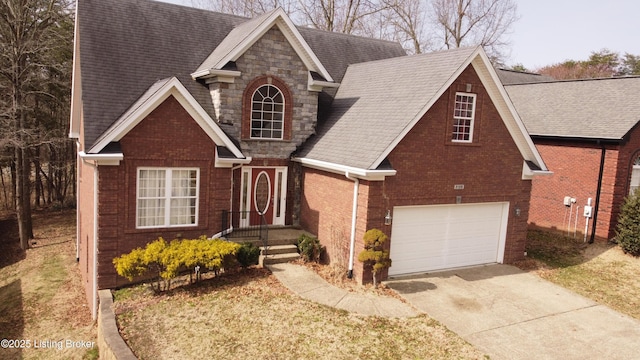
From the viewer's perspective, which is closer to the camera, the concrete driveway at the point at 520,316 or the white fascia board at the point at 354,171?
the concrete driveway at the point at 520,316

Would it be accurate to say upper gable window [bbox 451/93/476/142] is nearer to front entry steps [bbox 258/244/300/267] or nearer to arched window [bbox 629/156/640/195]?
front entry steps [bbox 258/244/300/267]

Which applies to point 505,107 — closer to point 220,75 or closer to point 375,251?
point 375,251

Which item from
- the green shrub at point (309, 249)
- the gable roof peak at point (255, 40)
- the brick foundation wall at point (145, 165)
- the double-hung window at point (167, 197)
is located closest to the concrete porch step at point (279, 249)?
the green shrub at point (309, 249)

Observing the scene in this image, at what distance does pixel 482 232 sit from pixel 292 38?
939 centimetres

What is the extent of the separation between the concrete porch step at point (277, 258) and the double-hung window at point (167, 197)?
2.32 meters

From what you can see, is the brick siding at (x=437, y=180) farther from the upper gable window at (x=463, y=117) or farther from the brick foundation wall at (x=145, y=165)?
the brick foundation wall at (x=145, y=165)

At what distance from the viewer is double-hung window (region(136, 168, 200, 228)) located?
12812 mm

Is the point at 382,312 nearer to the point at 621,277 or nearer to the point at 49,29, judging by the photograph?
the point at 621,277

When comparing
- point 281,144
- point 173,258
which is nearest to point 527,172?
point 281,144

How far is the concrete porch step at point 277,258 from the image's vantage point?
46.2 feet

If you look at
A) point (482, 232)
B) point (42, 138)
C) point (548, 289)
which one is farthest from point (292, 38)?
point (42, 138)

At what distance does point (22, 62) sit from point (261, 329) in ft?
64.7

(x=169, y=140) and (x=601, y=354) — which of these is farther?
(x=169, y=140)

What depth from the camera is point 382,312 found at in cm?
1139
